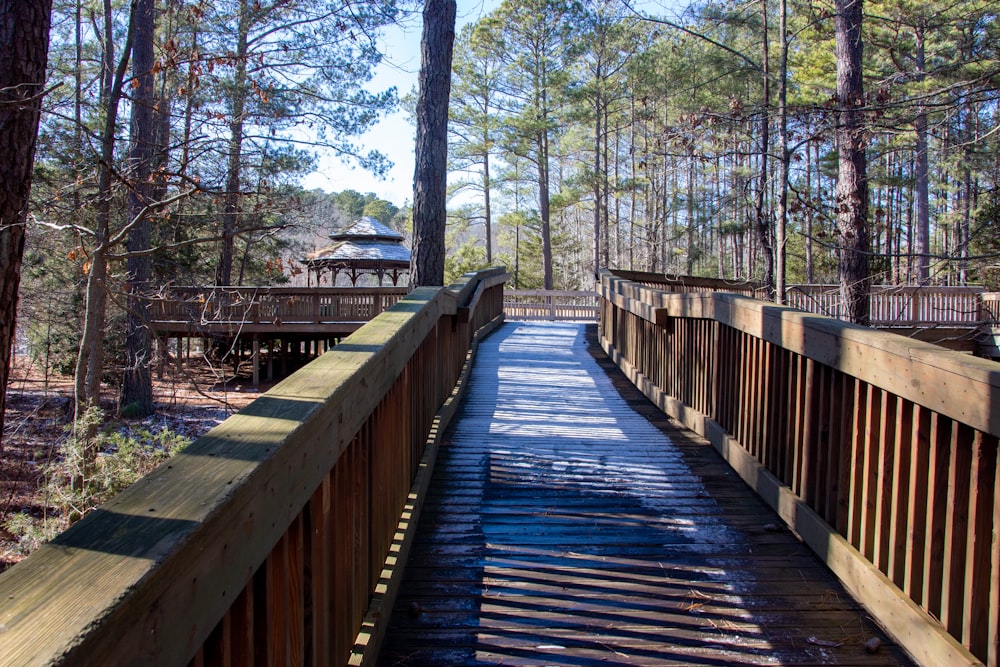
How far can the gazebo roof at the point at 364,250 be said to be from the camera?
23.7m

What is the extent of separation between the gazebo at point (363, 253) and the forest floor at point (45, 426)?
4456mm

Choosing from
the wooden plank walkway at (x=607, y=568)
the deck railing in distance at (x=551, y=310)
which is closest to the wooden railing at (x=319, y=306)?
the deck railing in distance at (x=551, y=310)

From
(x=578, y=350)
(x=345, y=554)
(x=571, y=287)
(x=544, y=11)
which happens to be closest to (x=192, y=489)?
(x=345, y=554)

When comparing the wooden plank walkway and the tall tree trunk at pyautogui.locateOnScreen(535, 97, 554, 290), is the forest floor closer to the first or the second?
the wooden plank walkway

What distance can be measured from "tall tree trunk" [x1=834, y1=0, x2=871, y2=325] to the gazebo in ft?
46.9

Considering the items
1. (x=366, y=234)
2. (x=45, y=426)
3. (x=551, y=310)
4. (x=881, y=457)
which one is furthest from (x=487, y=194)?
(x=881, y=457)

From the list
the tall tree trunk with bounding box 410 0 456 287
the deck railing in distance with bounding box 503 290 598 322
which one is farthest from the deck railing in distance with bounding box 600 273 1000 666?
the deck railing in distance with bounding box 503 290 598 322

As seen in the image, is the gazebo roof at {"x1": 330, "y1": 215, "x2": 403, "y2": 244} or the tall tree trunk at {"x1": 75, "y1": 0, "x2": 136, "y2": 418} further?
the gazebo roof at {"x1": 330, "y1": 215, "x2": 403, "y2": 244}

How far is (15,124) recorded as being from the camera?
4406mm

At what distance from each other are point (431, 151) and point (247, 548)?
25.1 ft

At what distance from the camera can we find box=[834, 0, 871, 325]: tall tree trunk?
971cm

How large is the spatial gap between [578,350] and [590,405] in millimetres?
4629

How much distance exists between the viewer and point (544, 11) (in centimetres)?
3041

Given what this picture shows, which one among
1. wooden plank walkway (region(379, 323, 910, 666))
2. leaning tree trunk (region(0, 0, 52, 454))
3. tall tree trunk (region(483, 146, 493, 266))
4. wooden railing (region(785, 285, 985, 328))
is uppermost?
tall tree trunk (region(483, 146, 493, 266))
